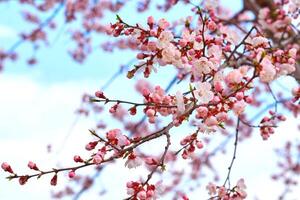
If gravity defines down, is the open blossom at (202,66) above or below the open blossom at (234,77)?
above

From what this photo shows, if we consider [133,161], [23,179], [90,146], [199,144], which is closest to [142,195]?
[133,161]

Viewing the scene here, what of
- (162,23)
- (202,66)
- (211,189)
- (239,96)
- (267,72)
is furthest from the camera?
(211,189)

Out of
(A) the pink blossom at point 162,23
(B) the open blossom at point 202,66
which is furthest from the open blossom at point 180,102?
(A) the pink blossom at point 162,23

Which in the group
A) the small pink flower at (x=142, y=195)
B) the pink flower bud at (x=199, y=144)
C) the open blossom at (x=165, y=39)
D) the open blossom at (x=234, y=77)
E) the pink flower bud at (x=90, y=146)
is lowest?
the small pink flower at (x=142, y=195)

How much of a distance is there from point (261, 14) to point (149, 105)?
290cm

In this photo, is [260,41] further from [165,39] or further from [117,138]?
[117,138]

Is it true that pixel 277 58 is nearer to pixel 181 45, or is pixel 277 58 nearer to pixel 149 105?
pixel 181 45

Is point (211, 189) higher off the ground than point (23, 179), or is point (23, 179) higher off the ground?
point (211, 189)

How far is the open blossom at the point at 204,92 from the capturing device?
2562mm

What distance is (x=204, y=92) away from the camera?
2.57m

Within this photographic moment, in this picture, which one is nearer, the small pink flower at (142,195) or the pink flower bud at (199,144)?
the small pink flower at (142,195)

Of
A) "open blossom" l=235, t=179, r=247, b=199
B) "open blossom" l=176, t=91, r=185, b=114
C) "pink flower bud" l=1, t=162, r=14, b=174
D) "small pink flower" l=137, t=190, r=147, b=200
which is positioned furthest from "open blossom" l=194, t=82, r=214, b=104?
"pink flower bud" l=1, t=162, r=14, b=174

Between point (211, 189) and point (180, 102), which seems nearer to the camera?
point (180, 102)

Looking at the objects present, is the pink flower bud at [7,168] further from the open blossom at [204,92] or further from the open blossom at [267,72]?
the open blossom at [267,72]
